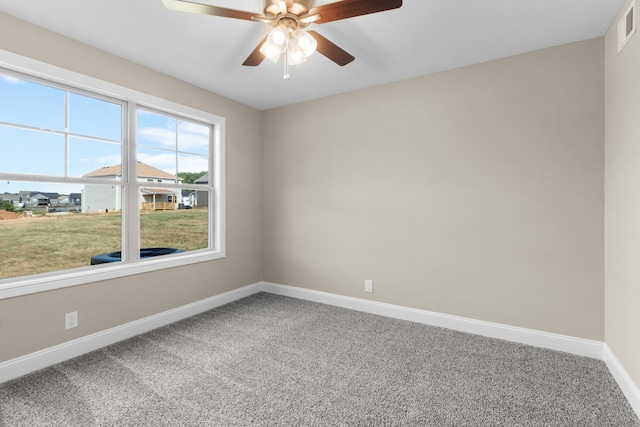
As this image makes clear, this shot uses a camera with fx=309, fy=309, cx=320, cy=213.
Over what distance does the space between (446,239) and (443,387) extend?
4.63 ft

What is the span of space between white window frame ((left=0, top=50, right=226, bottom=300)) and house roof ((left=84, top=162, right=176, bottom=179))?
0.09 metres

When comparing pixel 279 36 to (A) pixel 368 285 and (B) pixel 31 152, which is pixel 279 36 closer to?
(B) pixel 31 152

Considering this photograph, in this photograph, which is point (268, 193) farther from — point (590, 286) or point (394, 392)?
point (590, 286)

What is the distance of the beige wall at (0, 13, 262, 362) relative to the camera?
2221 millimetres

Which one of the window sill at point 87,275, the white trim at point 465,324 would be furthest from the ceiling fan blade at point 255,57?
the white trim at point 465,324

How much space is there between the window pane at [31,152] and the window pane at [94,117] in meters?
0.19

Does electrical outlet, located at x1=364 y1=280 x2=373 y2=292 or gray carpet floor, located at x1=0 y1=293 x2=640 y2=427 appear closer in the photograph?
gray carpet floor, located at x1=0 y1=293 x2=640 y2=427

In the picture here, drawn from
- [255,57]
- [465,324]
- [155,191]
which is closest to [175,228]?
[155,191]

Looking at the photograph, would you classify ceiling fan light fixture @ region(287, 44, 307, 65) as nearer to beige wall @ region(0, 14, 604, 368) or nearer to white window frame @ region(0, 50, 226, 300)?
beige wall @ region(0, 14, 604, 368)

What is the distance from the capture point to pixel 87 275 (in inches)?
100.0

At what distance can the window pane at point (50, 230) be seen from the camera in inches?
92.4

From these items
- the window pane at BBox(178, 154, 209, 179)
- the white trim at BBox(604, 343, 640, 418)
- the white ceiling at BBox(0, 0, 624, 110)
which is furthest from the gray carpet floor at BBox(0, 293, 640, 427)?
the white ceiling at BBox(0, 0, 624, 110)

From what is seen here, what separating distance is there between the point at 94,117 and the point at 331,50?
2188 millimetres

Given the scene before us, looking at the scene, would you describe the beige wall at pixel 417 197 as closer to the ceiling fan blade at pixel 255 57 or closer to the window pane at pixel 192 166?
the window pane at pixel 192 166
